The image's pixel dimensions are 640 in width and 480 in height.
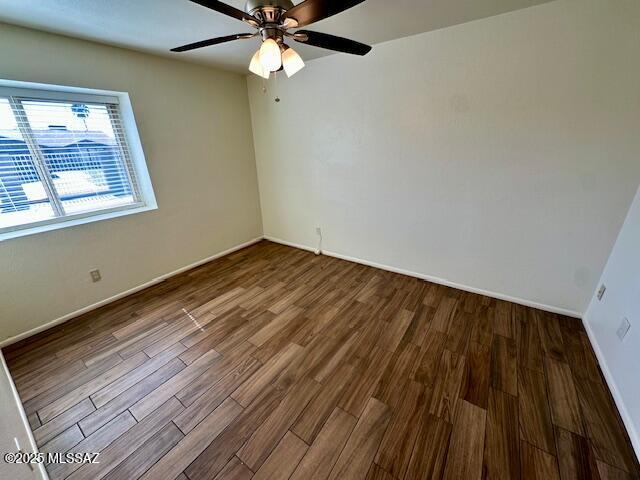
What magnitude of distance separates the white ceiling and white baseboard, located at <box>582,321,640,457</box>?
7.90ft

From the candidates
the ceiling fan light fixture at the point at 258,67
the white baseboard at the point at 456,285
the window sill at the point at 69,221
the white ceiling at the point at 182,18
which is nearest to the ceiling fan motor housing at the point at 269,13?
the ceiling fan light fixture at the point at 258,67

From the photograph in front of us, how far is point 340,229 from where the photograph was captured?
10.9 feet

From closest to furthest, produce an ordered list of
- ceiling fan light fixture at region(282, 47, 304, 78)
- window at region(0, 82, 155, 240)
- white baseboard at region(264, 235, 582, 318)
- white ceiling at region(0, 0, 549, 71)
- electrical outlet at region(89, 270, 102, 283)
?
ceiling fan light fixture at region(282, 47, 304, 78)
white ceiling at region(0, 0, 549, 71)
window at region(0, 82, 155, 240)
white baseboard at region(264, 235, 582, 318)
electrical outlet at region(89, 270, 102, 283)

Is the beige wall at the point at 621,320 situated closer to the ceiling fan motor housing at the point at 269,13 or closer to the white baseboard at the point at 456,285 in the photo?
the white baseboard at the point at 456,285

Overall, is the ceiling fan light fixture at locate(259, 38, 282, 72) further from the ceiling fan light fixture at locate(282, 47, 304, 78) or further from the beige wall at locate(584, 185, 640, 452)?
the beige wall at locate(584, 185, 640, 452)

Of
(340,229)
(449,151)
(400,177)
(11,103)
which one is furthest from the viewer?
(340,229)

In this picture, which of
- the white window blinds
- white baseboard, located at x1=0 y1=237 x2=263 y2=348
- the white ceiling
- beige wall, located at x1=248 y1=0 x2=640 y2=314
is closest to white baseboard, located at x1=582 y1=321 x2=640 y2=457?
beige wall, located at x1=248 y1=0 x2=640 y2=314

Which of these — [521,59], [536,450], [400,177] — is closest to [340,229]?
[400,177]

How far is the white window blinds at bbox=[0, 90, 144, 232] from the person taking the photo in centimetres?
201

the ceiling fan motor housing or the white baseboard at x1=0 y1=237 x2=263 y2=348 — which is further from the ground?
the ceiling fan motor housing

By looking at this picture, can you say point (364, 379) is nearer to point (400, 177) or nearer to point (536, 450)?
point (536, 450)

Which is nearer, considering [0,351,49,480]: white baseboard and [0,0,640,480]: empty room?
[0,351,49,480]: white baseboard

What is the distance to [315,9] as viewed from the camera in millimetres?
1151

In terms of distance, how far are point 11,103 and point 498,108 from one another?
149 inches
